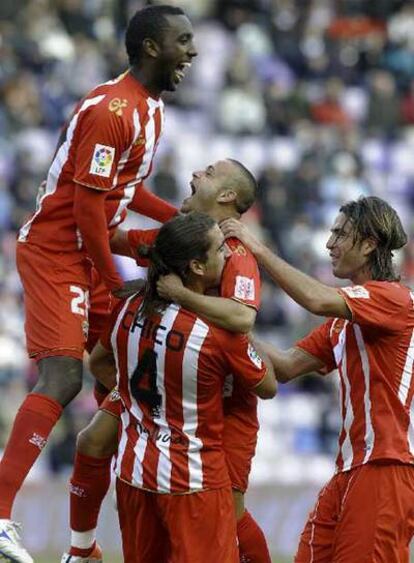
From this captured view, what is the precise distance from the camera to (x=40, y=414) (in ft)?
23.5

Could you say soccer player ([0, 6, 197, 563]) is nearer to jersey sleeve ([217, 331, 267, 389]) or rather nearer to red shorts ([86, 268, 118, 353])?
red shorts ([86, 268, 118, 353])

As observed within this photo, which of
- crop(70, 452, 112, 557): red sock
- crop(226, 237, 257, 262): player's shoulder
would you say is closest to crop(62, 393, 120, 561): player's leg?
crop(70, 452, 112, 557): red sock

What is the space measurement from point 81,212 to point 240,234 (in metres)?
0.74

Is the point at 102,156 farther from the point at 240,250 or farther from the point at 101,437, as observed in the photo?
the point at 101,437

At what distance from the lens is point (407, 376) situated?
7027mm

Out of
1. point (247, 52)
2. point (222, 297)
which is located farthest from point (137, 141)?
point (247, 52)

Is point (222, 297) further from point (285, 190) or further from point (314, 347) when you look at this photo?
point (285, 190)

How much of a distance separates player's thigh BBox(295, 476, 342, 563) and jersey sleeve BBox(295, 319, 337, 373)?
57 centimetres

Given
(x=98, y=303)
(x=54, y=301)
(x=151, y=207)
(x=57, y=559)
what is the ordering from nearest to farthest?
(x=54, y=301)
(x=98, y=303)
(x=151, y=207)
(x=57, y=559)

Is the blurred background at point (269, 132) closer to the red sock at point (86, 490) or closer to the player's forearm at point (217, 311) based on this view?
the red sock at point (86, 490)

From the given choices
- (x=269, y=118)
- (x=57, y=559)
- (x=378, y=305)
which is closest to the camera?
(x=378, y=305)

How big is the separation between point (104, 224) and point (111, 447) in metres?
1.03

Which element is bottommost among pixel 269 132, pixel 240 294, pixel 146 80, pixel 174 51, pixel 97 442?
pixel 97 442

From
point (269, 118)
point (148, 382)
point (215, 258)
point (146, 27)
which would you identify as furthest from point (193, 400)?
point (269, 118)
